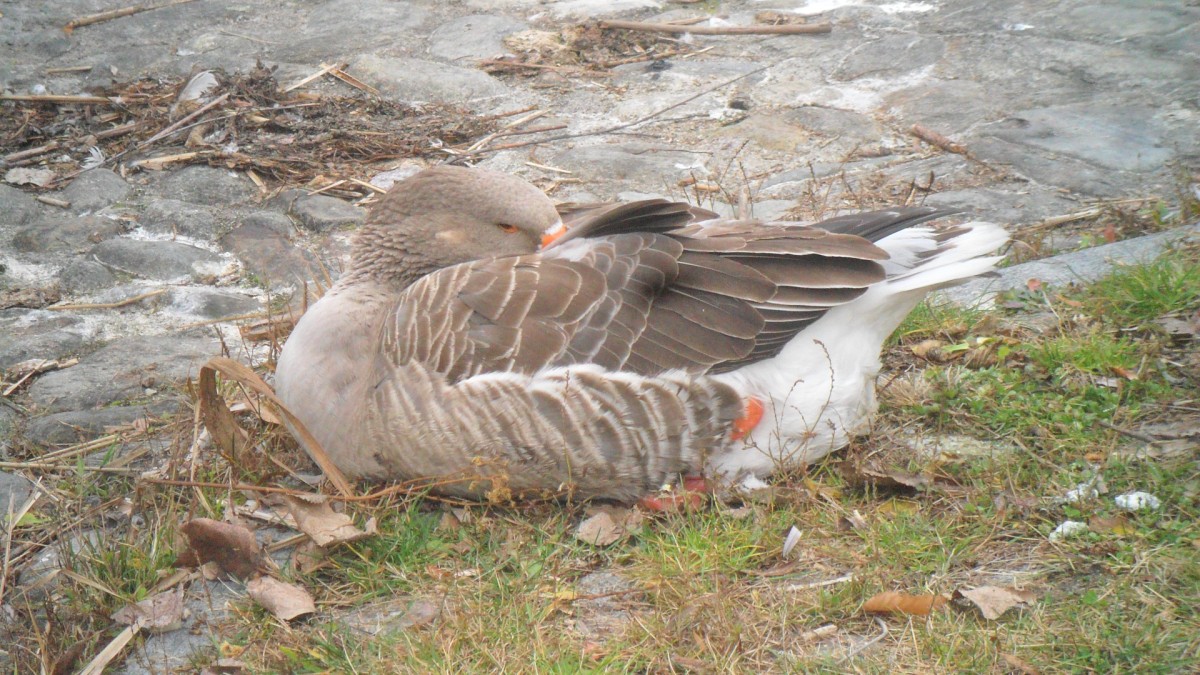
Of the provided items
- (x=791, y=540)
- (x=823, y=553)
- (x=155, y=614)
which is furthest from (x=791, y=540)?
(x=155, y=614)

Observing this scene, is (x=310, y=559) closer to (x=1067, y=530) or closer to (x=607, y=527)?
(x=607, y=527)

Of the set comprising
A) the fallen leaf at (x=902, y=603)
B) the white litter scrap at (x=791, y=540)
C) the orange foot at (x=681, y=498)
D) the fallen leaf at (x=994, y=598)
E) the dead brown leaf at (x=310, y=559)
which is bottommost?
the dead brown leaf at (x=310, y=559)

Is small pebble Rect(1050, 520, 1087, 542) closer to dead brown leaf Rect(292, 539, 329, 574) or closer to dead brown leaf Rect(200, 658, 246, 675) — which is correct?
dead brown leaf Rect(292, 539, 329, 574)

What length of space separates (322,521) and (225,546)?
0.28 m

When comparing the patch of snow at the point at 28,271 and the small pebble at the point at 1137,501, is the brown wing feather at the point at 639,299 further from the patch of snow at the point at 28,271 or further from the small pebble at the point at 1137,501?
the patch of snow at the point at 28,271

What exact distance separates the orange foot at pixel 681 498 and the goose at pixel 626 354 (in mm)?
34

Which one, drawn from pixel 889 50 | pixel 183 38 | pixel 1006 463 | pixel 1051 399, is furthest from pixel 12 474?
pixel 889 50

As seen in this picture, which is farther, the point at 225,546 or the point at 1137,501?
the point at 225,546

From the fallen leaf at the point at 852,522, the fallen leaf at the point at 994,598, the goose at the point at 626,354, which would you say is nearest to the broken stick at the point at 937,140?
the goose at the point at 626,354

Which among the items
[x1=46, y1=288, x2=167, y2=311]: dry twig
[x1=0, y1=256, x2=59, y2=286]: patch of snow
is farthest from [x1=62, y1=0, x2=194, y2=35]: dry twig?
[x1=46, y1=288, x2=167, y2=311]: dry twig

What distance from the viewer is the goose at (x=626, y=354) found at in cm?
324

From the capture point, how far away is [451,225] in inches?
153

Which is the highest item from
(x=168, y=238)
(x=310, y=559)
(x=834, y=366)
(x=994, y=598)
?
(x=834, y=366)

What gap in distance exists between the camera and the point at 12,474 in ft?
12.1
